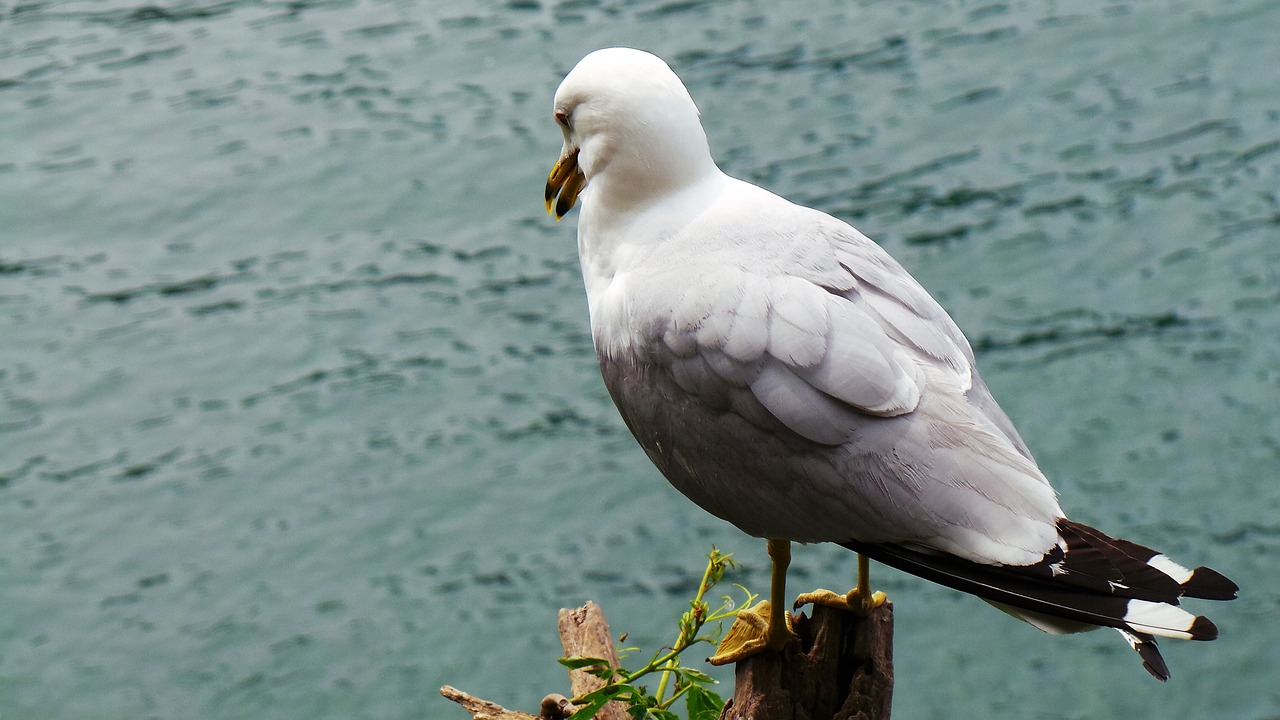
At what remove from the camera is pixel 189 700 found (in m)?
7.82

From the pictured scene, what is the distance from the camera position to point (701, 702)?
358cm

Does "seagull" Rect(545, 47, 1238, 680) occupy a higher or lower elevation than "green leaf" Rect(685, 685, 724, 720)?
higher

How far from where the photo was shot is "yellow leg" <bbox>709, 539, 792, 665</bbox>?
147 inches

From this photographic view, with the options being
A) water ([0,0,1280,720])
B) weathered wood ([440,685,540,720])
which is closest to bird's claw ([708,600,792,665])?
weathered wood ([440,685,540,720])

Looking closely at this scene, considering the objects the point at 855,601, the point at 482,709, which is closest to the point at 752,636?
the point at 855,601

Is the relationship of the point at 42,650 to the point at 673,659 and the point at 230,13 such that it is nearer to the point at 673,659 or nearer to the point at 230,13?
the point at 673,659

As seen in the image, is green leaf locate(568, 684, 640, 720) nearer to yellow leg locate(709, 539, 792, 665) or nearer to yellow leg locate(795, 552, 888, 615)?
yellow leg locate(709, 539, 792, 665)

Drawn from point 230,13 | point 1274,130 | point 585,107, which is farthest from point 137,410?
point 1274,130

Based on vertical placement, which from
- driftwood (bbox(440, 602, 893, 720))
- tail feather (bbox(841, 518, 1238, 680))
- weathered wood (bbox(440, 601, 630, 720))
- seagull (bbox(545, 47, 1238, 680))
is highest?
seagull (bbox(545, 47, 1238, 680))

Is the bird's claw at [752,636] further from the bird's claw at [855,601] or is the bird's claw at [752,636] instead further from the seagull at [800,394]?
the bird's claw at [855,601]

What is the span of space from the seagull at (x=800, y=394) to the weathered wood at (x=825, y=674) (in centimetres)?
5

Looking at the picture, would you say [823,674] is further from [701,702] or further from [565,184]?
[565,184]

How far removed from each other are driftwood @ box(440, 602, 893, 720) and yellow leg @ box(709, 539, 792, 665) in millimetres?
44

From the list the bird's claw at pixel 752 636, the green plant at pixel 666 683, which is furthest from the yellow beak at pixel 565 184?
the bird's claw at pixel 752 636
